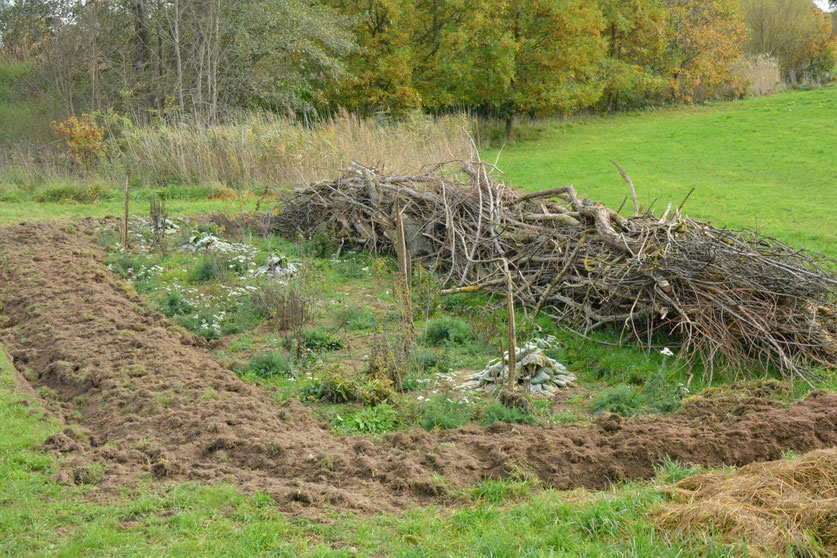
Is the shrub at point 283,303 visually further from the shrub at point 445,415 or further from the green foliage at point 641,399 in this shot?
the green foliage at point 641,399

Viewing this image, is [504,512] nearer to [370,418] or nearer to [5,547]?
[370,418]

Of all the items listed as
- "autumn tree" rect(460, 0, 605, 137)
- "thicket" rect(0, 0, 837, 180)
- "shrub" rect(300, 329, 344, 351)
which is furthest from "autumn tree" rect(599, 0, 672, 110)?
"shrub" rect(300, 329, 344, 351)

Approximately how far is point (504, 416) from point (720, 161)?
52.8 ft

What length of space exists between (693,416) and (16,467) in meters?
4.60

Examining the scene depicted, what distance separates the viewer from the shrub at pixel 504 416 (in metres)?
5.55

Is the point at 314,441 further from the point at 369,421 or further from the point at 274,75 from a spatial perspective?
the point at 274,75

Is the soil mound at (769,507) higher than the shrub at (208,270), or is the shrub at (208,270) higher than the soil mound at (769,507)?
the shrub at (208,270)

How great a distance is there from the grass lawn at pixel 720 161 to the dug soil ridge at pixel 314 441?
622cm

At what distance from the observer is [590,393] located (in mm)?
6375

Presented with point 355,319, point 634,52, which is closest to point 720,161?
point 355,319

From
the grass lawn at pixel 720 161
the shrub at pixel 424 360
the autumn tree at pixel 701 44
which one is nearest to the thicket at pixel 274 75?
the autumn tree at pixel 701 44

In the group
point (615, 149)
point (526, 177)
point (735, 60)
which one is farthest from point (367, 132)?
point (735, 60)

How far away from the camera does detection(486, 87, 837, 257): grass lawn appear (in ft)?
42.7

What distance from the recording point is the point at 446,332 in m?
7.72
